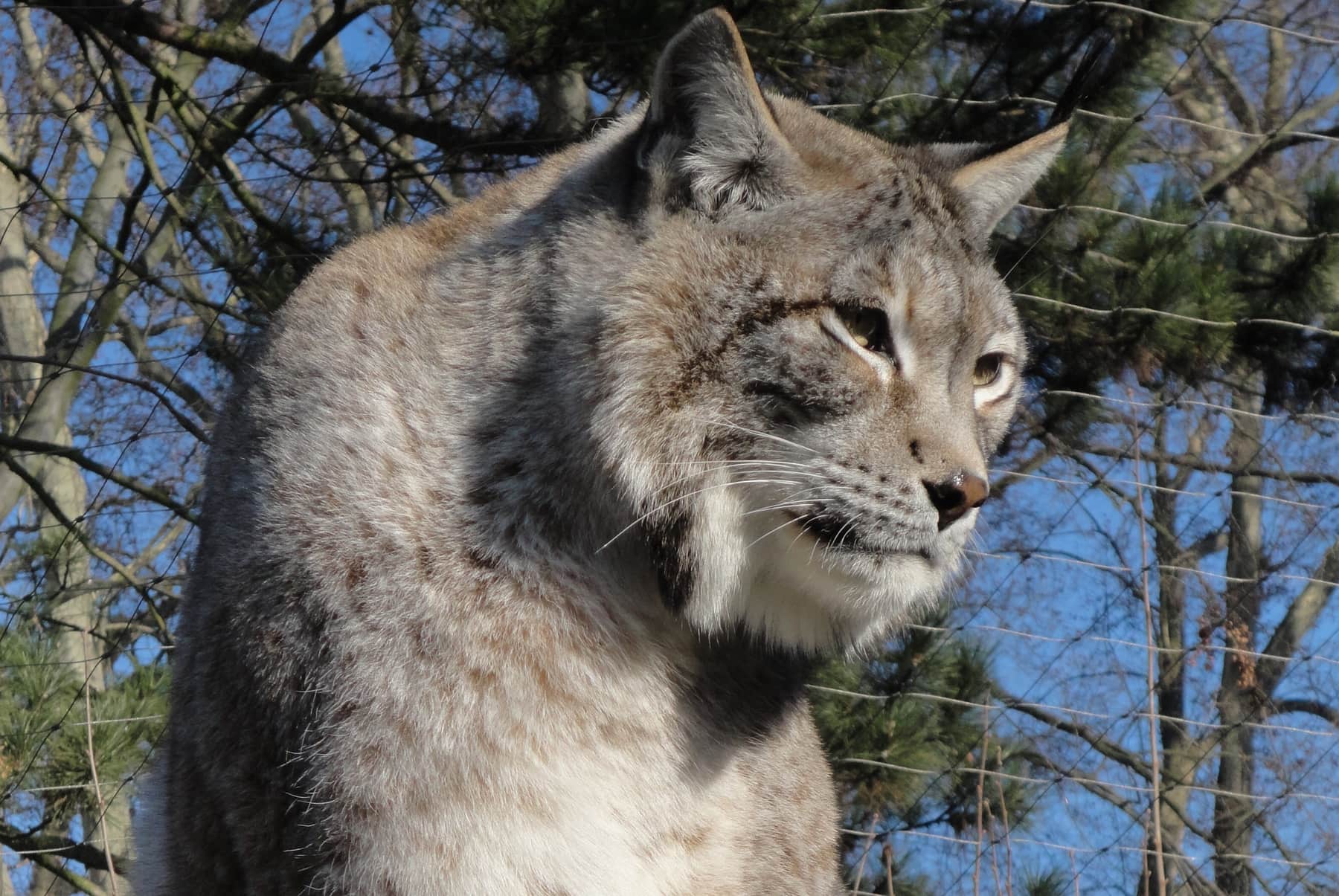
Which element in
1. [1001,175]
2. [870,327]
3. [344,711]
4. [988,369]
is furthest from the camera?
[1001,175]

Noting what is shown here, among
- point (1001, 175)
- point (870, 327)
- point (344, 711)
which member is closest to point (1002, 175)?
point (1001, 175)

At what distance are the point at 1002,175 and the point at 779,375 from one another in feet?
3.19

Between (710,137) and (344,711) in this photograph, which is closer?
(344,711)

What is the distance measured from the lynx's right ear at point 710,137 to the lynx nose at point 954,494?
1.92 ft

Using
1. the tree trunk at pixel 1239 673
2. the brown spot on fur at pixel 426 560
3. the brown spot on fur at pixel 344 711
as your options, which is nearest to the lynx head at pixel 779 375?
the brown spot on fur at pixel 426 560

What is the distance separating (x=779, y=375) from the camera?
2.18 m

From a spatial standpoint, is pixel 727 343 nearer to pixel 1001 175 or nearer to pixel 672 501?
pixel 672 501

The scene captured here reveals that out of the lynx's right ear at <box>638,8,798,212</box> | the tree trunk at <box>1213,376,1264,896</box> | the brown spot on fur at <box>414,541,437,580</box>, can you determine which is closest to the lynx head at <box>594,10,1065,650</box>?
the lynx's right ear at <box>638,8,798,212</box>

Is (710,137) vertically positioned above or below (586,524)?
above

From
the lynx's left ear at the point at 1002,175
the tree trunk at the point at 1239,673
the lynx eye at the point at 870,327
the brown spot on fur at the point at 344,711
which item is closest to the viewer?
the brown spot on fur at the point at 344,711

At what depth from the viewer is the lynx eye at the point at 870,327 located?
2273 mm

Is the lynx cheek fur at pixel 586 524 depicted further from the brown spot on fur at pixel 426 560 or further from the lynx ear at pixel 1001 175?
the lynx ear at pixel 1001 175

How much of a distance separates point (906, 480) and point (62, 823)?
15.6ft

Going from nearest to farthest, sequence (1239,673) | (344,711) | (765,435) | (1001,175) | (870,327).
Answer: (344,711) → (765,435) → (870,327) → (1001,175) → (1239,673)
